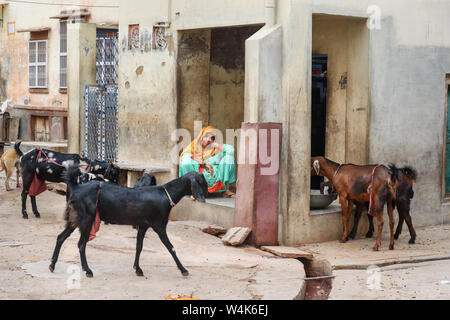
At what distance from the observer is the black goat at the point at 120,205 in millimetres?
7633

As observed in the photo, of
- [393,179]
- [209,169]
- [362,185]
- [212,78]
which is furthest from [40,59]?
[393,179]

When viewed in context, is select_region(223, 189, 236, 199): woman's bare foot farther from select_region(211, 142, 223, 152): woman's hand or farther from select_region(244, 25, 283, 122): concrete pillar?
select_region(244, 25, 283, 122): concrete pillar

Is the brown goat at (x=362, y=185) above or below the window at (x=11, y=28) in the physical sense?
below

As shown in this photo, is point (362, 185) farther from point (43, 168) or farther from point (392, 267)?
point (43, 168)

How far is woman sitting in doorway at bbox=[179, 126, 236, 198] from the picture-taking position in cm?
1138

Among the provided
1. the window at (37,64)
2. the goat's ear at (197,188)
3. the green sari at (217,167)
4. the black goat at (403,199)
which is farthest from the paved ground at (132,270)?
the window at (37,64)

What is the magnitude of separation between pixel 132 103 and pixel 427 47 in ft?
16.3

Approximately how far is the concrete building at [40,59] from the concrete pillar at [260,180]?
8.22 metres

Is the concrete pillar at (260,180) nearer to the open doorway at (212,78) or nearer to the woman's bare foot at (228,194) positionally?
the woman's bare foot at (228,194)

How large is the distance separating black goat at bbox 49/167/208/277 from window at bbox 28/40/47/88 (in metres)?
12.4

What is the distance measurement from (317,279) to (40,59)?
13083 millimetres

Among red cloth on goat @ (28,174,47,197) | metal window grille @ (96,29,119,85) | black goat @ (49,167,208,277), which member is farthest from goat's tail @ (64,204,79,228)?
metal window grille @ (96,29,119,85)
